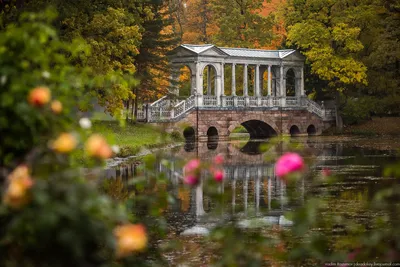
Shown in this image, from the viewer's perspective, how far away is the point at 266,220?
42.8 ft

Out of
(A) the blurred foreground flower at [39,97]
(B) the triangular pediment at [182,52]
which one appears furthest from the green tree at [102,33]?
(A) the blurred foreground flower at [39,97]

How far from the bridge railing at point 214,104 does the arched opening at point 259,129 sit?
5.77 feet

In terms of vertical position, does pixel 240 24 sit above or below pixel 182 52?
above

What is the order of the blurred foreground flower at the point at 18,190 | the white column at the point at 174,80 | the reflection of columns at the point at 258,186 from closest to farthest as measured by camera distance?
the blurred foreground flower at the point at 18,190
the reflection of columns at the point at 258,186
the white column at the point at 174,80

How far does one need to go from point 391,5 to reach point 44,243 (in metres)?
49.9

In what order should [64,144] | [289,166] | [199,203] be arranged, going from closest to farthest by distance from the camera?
[64,144] → [289,166] → [199,203]

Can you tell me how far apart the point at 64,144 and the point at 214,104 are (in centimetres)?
4898

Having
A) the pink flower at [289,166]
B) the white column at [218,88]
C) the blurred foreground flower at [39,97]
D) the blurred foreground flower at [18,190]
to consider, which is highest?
the white column at [218,88]

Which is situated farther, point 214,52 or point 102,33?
point 214,52

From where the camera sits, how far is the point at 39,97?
14.0ft

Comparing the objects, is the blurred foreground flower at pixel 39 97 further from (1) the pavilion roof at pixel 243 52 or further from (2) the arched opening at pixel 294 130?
(2) the arched opening at pixel 294 130

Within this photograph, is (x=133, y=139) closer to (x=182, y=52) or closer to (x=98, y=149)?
(x=182, y=52)

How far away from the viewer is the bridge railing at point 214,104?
49.7 metres

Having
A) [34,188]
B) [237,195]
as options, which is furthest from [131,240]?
[237,195]
